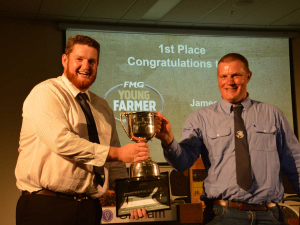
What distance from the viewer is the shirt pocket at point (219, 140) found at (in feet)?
7.41

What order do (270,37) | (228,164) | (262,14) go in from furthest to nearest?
(270,37) < (262,14) < (228,164)

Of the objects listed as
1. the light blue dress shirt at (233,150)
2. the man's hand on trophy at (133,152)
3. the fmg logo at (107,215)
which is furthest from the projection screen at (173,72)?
the man's hand on trophy at (133,152)

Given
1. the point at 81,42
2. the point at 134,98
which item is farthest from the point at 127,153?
the point at 134,98

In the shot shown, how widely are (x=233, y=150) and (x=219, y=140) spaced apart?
101 mm

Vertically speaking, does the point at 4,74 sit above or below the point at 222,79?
above

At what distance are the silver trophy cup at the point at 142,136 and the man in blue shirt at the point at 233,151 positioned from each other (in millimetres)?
105

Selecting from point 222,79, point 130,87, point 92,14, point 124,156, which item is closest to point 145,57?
point 130,87

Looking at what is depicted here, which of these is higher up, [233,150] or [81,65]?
[81,65]

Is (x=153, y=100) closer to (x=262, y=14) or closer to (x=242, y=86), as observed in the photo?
(x=262, y=14)

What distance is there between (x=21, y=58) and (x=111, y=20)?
133 cm

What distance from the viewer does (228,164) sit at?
7.29ft

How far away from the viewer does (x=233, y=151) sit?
2.23 meters

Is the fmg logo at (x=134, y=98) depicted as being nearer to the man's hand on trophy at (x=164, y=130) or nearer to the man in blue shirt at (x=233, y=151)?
the man in blue shirt at (x=233, y=151)

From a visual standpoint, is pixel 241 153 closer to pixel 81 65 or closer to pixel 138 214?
pixel 138 214
